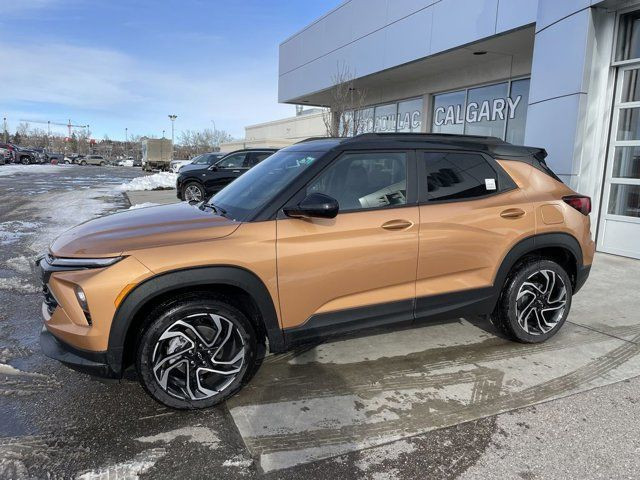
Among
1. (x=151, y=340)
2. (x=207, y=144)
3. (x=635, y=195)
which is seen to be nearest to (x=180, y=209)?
(x=151, y=340)

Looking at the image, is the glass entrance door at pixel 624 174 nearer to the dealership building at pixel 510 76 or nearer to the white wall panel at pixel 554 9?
the dealership building at pixel 510 76

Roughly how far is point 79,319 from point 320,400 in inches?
63.3

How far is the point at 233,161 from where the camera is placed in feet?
48.7

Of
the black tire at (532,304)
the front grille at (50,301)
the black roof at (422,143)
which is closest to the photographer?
the front grille at (50,301)

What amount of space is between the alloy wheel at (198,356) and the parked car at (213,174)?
11.5 meters

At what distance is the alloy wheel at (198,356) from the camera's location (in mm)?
2920

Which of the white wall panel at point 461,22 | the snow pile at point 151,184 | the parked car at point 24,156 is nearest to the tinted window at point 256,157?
the white wall panel at point 461,22

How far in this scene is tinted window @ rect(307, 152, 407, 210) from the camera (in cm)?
336

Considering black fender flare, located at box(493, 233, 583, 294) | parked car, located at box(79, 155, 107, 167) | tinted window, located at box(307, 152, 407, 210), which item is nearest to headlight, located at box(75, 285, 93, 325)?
tinted window, located at box(307, 152, 407, 210)

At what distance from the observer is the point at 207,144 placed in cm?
9488

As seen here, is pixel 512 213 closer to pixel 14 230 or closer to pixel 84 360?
pixel 84 360

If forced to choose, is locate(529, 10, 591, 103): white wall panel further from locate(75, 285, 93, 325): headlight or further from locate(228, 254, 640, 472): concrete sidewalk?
locate(75, 285, 93, 325): headlight

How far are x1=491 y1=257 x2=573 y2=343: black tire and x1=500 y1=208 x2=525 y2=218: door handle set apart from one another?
0.44 meters

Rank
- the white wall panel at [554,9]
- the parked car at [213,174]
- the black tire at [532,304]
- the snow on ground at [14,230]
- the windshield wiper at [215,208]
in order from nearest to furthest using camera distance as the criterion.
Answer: the windshield wiper at [215,208]
the black tire at [532,304]
the white wall panel at [554,9]
the snow on ground at [14,230]
the parked car at [213,174]
